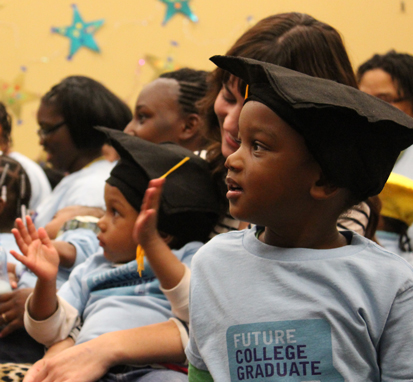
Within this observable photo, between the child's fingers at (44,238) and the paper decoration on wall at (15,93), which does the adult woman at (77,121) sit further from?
the paper decoration on wall at (15,93)

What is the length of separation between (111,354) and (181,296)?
0.69 ft

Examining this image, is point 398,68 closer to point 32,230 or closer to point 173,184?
point 173,184

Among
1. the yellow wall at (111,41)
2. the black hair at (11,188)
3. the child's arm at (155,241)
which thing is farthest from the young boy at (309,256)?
the yellow wall at (111,41)

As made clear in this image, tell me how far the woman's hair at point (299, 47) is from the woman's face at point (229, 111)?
0.10ft

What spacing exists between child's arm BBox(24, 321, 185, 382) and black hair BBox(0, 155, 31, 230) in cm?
114

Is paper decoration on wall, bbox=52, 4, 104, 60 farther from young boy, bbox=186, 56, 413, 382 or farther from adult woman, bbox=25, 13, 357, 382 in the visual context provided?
young boy, bbox=186, 56, 413, 382

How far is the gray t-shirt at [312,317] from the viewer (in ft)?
2.80

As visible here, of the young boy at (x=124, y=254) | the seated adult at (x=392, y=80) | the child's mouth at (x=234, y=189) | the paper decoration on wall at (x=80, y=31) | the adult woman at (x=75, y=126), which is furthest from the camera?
the paper decoration on wall at (x=80, y=31)

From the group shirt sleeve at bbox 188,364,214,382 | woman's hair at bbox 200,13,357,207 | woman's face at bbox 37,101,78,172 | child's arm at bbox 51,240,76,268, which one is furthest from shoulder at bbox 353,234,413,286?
woman's face at bbox 37,101,78,172

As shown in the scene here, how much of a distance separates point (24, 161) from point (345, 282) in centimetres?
260

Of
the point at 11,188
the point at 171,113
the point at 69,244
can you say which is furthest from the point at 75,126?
the point at 69,244

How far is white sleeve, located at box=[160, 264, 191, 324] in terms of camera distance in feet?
4.11

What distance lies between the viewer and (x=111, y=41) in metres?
4.15

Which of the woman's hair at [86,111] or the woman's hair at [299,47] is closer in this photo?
the woman's hair at [299,47]
